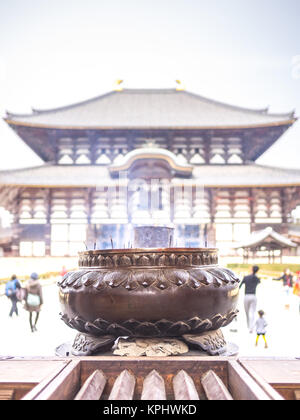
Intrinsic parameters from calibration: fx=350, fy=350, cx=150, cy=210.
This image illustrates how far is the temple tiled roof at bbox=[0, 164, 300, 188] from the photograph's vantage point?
18.5m

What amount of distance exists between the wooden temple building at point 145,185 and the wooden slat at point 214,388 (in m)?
16.3

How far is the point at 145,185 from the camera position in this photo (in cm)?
1906

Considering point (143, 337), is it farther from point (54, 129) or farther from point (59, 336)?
point (54, 129)

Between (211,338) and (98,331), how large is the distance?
1.99 ft

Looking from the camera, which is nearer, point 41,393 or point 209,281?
point 41,393

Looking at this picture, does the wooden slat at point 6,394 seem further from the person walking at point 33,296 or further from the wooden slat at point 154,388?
the person walking at point 33,296

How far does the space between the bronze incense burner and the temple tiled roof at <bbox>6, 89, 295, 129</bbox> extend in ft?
63.5

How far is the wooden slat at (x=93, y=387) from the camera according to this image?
117cm

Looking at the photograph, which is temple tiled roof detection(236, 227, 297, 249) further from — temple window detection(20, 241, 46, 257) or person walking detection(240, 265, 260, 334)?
temple window detection(20, 241, 46, 257)

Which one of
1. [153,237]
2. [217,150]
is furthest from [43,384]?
[217,150]

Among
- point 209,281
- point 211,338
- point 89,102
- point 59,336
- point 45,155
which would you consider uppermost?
point 89,102

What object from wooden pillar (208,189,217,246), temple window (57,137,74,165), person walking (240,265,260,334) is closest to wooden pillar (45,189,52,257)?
temple window (57,137,74,165)

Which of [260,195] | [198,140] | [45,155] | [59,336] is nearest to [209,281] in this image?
[59,336]
